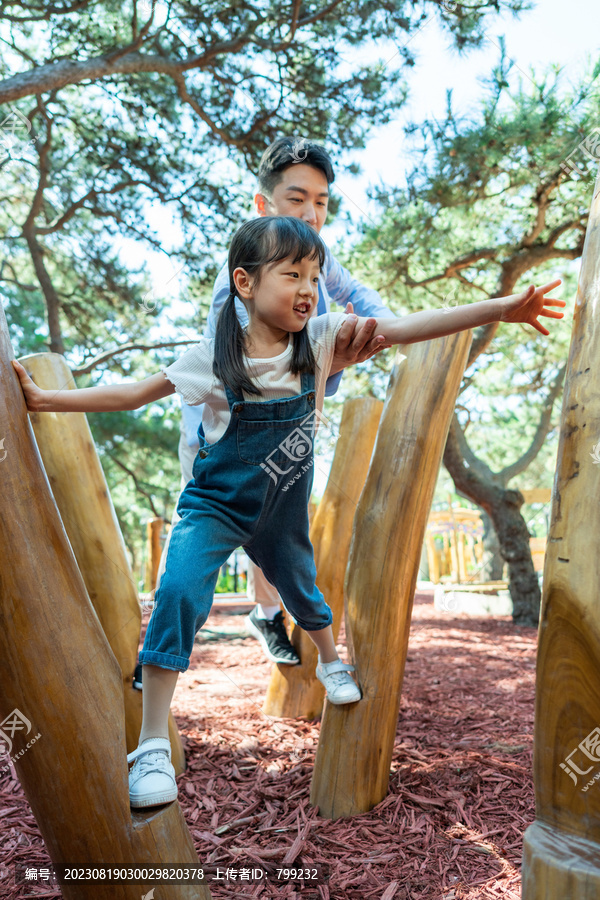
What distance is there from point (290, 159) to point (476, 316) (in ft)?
3.92

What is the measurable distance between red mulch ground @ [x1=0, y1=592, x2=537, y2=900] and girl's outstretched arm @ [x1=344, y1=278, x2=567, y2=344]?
4.17ft

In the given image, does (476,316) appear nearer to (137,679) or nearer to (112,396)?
(112,396)

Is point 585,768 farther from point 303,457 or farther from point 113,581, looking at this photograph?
point 113,581

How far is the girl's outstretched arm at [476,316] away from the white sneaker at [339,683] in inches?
41.0

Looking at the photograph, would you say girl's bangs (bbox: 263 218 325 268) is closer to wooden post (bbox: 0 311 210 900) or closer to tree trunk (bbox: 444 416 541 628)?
wooden post (bbox: 0 311 210 900)

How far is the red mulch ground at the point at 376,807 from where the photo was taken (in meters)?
1.55

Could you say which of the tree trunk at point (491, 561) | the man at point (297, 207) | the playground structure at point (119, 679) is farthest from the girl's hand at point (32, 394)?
the tree trunk at point (491, 561)

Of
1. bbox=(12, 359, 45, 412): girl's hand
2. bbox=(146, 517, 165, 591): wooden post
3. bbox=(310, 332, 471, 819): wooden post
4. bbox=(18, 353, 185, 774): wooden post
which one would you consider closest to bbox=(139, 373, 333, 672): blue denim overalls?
bbox=(310, 332, 471, 819): wooden post

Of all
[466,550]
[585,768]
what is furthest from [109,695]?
[466,550]

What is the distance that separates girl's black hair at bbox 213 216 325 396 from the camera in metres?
1.55

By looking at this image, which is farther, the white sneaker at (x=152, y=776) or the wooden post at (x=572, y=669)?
the white sneaker at (x=152, y=776)

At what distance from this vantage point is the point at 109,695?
1.27 metres

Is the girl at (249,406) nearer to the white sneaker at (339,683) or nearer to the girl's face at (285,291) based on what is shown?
the girl's face at (285,291)

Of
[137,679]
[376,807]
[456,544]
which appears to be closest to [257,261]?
[137,679]
